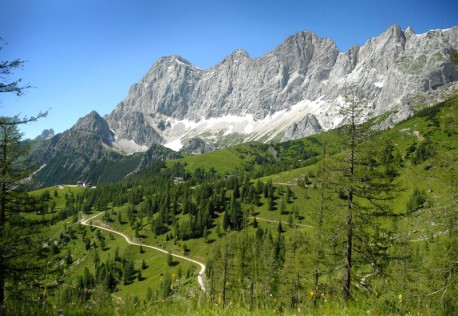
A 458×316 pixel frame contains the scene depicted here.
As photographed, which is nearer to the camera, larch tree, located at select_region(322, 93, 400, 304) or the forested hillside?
the forested hillside

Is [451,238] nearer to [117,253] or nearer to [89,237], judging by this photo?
[117,253]

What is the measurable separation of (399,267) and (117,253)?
398 feet

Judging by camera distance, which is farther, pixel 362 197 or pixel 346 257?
pixel 362 197

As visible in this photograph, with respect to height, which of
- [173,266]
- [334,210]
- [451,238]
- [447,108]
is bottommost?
[173,266]

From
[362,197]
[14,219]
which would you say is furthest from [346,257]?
[14,219]

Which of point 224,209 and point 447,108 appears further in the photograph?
point 224,209

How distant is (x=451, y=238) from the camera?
72.2 feet

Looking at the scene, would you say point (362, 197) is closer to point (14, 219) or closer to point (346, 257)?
point (346, 257)

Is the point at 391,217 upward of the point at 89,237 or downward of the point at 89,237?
upward

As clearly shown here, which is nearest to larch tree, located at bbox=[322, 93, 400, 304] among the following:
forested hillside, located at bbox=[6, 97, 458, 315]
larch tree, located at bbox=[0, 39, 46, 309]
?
forested hillside, located at bbox=[6, 97, 458, 315]

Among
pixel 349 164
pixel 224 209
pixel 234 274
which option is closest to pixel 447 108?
pixel 349 164

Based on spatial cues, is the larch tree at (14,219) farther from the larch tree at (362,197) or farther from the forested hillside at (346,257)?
the larch tree at (362,197)

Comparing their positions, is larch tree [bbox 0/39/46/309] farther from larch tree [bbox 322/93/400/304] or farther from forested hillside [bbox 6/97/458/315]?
larch tree [bbox 322/93/400/304]

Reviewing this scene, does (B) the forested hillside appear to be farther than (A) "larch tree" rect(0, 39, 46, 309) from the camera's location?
No
